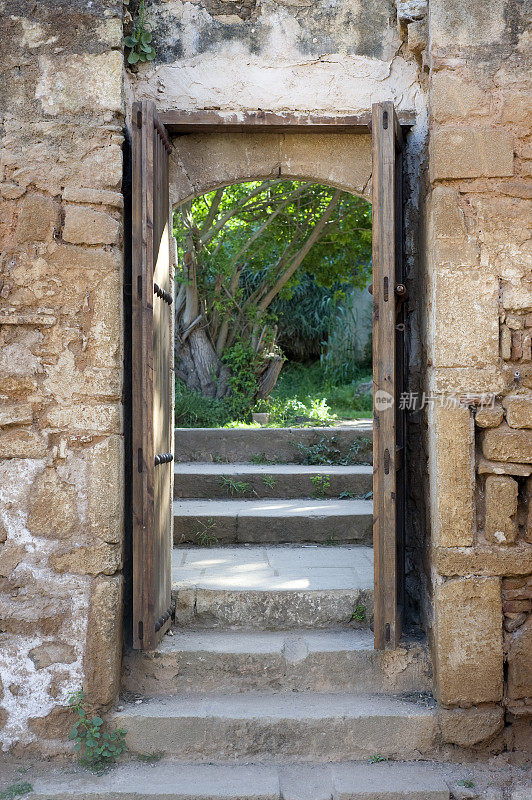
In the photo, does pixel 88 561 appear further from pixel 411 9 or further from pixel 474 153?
pixel 411 9

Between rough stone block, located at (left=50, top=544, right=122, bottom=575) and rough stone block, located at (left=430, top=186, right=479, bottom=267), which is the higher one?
rough stone block, located at (left=430, top=186, right=479, bottom=267)

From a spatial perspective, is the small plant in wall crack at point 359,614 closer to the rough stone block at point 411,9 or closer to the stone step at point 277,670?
the stone step at point 277,670

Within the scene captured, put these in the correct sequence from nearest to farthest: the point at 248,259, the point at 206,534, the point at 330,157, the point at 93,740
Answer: the point at 93,740
the point at 330,157
the point at 206,534
the point at 248,259

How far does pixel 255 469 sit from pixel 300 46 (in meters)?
3.41

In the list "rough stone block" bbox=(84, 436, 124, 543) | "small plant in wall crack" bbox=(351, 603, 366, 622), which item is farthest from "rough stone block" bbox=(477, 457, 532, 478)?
"rough stone block" bbox=(84, 436, 124, 543)

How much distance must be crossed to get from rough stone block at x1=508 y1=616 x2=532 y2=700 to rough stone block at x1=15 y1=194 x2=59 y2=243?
275cm

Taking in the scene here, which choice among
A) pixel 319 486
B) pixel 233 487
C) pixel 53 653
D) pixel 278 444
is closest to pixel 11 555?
pixel 53 653

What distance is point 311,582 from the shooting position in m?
3.77

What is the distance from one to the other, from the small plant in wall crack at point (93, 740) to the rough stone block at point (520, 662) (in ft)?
5.71

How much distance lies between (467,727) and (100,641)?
5.47 feet

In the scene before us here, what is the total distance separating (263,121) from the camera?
11.1 feet

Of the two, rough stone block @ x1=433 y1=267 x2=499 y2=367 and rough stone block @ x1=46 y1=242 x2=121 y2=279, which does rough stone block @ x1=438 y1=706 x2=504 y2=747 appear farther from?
rough stone block @ x1=46 y1=242 x2=121 y2=279

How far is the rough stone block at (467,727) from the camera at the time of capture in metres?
3.08

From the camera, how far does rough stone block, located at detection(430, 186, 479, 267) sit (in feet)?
10.2
